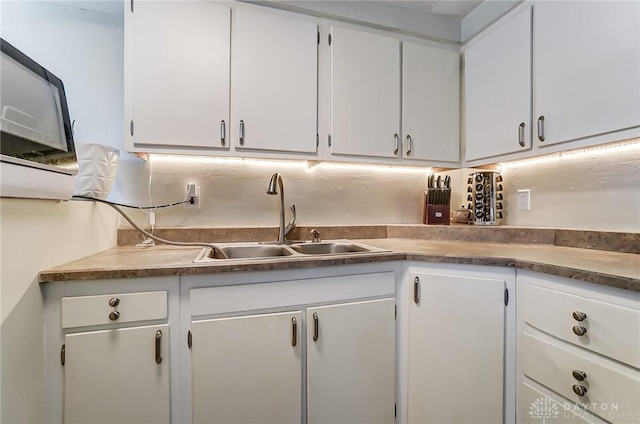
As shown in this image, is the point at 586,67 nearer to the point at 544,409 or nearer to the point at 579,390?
the point at 579,390

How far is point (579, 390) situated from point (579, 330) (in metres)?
0.18

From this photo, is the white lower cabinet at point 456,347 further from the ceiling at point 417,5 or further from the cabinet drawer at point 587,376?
the ceiling at point 417,5

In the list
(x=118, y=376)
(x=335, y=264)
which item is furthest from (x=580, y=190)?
(x=118, y=376)

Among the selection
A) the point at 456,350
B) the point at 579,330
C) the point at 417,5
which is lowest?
the point at 456,350

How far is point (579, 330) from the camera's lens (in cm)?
84

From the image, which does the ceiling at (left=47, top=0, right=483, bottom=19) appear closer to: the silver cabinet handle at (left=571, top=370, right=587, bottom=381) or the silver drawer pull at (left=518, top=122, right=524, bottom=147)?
the silver drawer pull at (left=518, top=122, right=524, bottom=147)

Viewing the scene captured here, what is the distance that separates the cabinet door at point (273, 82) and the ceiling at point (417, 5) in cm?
53

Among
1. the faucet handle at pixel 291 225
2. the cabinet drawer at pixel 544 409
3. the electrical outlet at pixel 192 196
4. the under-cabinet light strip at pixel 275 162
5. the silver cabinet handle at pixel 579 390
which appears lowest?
the cabinet drawer at pixel 544 409

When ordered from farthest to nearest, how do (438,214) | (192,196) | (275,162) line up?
(438,214), (275,162), (192,196)

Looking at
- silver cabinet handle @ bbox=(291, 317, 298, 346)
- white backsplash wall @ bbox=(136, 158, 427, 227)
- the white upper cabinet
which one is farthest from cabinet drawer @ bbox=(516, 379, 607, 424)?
white backsplash wall @ bbox=(136, 158, 427, 227)

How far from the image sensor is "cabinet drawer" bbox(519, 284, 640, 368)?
750 millimetres

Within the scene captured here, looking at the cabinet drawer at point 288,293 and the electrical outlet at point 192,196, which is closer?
the cabinet drawer at point 288,293

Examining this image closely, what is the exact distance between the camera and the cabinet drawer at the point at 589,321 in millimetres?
750

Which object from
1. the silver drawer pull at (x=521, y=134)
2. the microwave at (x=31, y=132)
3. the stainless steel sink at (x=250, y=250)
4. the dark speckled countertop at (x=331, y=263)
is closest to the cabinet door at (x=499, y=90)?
the silver drawer pull at (x=521, y=134)
